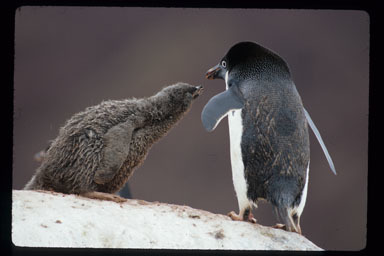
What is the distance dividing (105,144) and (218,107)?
1.65 feet

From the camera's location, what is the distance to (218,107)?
2.35 metres

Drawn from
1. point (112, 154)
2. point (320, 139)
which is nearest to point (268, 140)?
point (320, 139)

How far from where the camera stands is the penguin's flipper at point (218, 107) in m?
2.30

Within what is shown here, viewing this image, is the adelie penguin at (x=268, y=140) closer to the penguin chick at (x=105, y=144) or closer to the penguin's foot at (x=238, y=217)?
the penguin's foot at (x=238, y=217)

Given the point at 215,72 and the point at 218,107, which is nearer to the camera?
the point at 218,107

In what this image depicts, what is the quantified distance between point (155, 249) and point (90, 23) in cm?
105

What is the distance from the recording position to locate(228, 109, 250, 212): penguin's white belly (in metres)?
2.34

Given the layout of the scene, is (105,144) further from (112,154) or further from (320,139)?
(320,139)

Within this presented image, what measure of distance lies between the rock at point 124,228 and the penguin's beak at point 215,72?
0.68 m

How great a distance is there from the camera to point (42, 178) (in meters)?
2.33

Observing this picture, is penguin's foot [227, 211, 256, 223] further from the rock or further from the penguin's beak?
the penguin's beak

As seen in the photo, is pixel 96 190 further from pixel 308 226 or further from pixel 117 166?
pixel 308 226

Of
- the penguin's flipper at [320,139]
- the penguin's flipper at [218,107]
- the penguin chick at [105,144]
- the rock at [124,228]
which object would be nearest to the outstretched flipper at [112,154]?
the penguin chick at [105,144]

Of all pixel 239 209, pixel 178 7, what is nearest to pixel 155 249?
pixel 239 209
